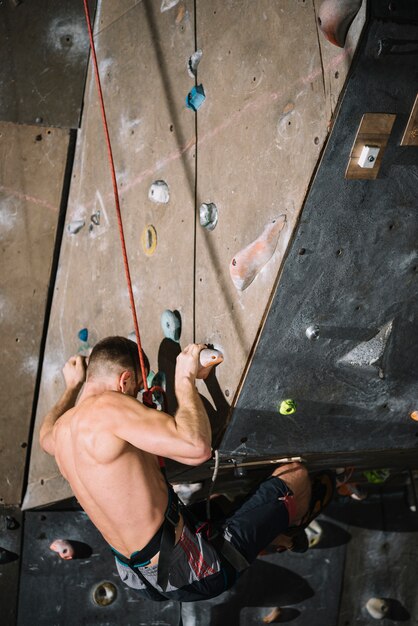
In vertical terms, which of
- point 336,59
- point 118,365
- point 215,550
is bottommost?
point 215,550

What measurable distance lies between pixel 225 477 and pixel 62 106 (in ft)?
5.74

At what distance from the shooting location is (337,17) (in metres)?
1.50

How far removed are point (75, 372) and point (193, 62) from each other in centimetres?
122

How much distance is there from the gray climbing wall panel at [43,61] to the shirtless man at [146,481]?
4.14 feet

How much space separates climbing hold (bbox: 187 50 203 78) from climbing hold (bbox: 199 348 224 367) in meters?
0.89

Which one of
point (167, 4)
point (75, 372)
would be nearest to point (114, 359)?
point (75, 372)

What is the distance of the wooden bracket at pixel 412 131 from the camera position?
165cm

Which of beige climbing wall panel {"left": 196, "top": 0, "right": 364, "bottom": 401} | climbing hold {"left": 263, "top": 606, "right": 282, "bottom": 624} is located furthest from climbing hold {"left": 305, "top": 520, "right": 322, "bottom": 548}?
beige climbing wall panel {"left": 196, "top": 0, "right": 364, "bottom": 401}

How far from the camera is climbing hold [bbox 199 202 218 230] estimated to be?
81.3 inches

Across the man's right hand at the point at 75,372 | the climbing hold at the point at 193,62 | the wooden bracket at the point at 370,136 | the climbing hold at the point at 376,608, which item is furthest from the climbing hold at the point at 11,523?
the wooden bracket at the point at 370,136

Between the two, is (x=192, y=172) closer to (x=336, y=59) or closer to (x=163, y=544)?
(x=336, y=59)

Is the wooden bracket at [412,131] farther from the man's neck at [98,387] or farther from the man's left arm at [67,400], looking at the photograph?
the man's left arm at [67,400]

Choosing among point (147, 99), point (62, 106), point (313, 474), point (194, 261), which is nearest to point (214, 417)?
point (194, 261)

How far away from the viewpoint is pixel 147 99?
2443mm
